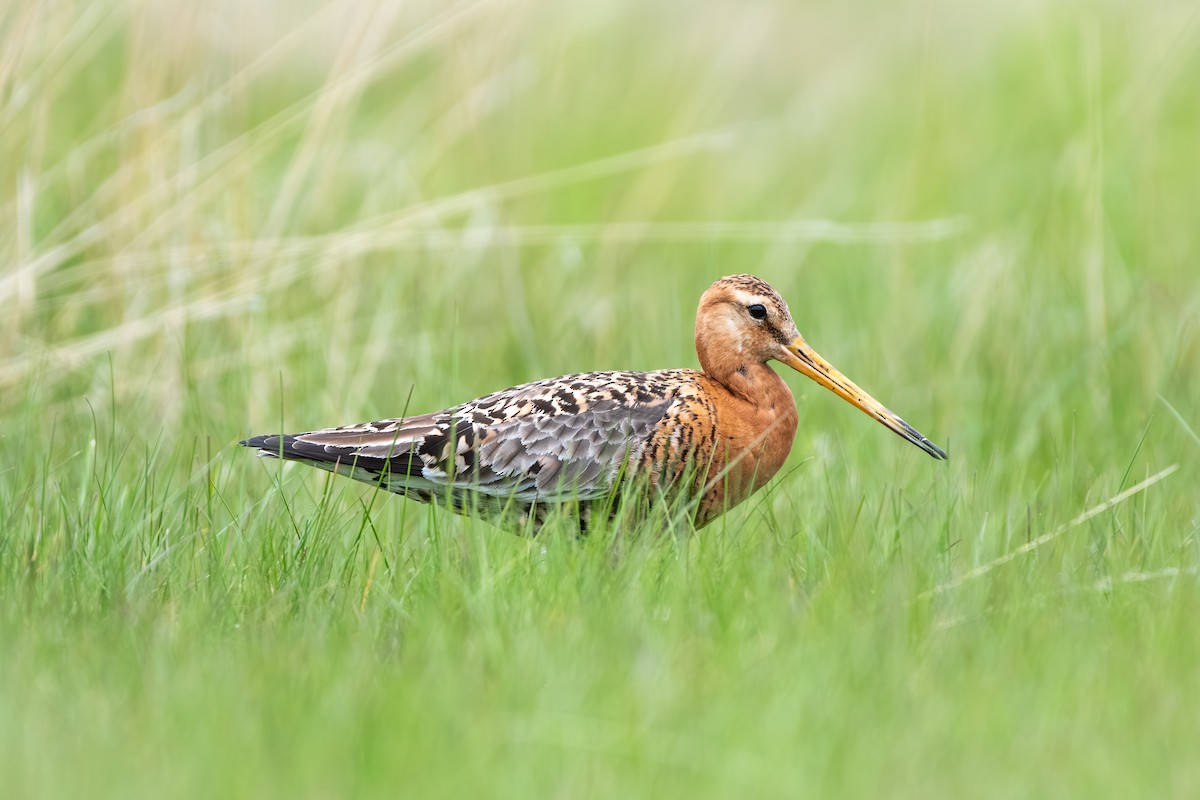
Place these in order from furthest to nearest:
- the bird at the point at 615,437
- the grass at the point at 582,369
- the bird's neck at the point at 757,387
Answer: the bird's neck at the point at 757,387 < the bird at the point at 615,437 < the grass at the point at 582,369

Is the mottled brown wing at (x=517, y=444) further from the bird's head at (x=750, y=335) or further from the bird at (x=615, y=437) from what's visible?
the bird's head at (x=750, y=335)

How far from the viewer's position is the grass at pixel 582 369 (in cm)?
355

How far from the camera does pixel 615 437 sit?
17.6 feet

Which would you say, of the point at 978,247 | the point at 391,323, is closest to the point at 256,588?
the point at 391,323

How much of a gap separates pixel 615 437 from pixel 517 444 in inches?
13.5

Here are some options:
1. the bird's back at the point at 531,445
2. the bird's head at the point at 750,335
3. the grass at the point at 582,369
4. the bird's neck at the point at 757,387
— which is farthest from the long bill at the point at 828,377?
the bird's back at the point at 531,445

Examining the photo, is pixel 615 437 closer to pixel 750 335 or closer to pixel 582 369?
pixel 750 335

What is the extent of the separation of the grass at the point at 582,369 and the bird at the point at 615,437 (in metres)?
0.18

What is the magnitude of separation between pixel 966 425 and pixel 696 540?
2211 millimetres

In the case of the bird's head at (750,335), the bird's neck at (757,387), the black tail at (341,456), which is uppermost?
the bird's head at (750,335)

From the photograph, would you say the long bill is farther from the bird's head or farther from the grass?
the grass

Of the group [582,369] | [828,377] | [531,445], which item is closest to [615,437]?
[531,445]

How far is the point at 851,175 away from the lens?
9.85 m

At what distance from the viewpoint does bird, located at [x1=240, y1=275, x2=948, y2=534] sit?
5.32 meters
